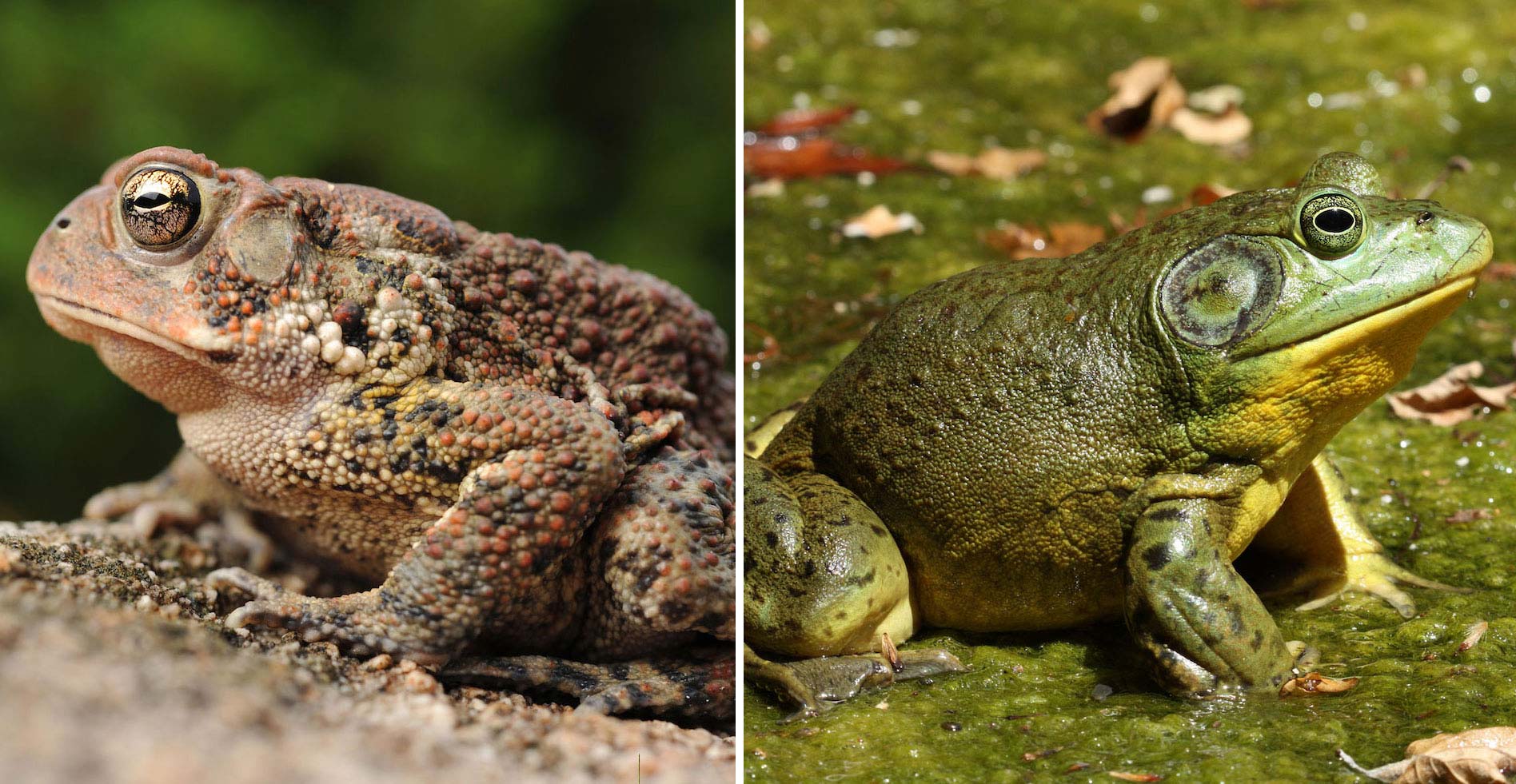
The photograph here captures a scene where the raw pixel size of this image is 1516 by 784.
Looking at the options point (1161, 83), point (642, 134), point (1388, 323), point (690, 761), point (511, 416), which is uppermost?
point (1161, 83)

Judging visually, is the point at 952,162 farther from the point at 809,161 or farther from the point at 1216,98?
the point at 1216,98

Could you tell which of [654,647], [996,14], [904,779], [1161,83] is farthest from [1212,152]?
[654,647]

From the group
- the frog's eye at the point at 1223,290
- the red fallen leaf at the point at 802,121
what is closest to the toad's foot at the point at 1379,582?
the frog's eye at the point at 1223,290

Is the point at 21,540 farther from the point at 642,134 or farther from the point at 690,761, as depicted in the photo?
the point at 642,134

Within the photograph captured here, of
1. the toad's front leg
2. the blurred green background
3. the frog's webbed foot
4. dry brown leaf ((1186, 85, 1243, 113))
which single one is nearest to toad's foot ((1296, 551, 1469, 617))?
the blurred green background

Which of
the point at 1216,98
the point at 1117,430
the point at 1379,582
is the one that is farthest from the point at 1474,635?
the point at 1216,98

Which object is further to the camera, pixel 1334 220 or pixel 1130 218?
pixel 1130 218

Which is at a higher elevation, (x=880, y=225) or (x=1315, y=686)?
(x=880, y=225)

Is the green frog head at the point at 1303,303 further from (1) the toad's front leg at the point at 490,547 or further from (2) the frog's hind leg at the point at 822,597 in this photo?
(1) the toad's front leg at the point at 490,547
